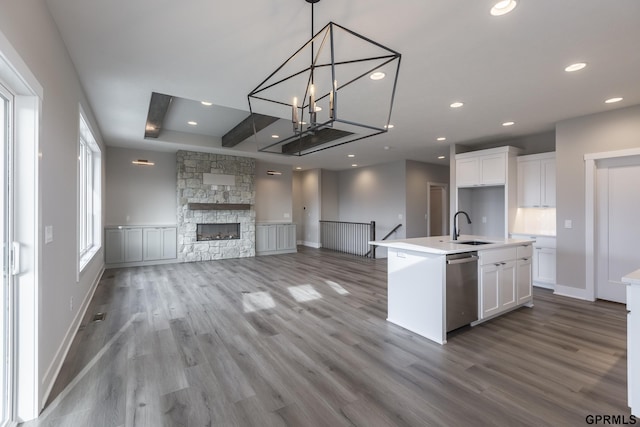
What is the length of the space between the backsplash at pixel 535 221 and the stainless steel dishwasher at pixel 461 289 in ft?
9.19

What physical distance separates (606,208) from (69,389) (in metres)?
6.51

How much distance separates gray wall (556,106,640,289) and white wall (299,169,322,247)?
6704 millimetres

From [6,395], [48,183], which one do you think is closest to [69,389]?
[6,395]

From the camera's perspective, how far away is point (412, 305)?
3.21 metres

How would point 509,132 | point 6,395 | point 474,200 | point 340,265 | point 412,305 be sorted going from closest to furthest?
1. point 6,395
2. point 412,305
3. point 509,132
4. point 474,200
5. point 340,265

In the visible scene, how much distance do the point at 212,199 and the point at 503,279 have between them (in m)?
6.41

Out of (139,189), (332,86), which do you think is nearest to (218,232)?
(139,189)

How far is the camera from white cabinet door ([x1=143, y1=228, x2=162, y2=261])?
682 cm

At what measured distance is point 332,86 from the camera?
5.79 ft

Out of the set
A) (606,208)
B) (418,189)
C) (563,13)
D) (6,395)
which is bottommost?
(6,395)

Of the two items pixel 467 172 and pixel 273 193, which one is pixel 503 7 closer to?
pixel 467 172

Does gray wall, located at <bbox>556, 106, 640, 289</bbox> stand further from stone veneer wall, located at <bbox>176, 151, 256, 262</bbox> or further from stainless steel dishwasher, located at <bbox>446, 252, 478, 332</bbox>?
stone veneer wall, located at <bbox>176, 151, 256, 262</bbox>

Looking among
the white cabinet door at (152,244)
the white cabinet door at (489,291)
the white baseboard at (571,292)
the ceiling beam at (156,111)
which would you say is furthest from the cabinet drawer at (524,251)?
the white cabinet door at (152,244)

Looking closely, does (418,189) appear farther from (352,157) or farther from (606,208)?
(606,208)
